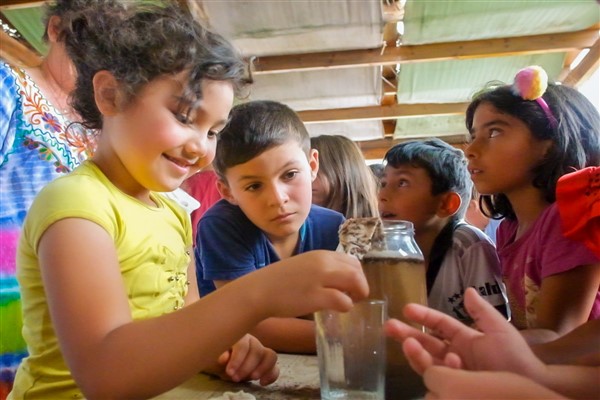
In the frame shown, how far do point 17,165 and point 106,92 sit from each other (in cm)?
40

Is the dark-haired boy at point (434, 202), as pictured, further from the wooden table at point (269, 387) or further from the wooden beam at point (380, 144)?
the wooden beam at point (380, 144)

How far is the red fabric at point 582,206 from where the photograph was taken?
881 mm

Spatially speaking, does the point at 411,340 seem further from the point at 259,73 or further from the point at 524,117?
the point at 259,73

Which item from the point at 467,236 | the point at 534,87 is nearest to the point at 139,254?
the point at 467,236

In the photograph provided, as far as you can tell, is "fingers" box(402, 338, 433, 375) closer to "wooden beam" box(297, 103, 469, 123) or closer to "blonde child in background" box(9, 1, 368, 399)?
"blonde child in background" box(9, 1, 368, 399)

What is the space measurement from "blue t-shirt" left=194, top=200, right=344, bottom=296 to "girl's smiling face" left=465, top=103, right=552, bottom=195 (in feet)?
1.23

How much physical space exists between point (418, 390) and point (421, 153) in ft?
3.21

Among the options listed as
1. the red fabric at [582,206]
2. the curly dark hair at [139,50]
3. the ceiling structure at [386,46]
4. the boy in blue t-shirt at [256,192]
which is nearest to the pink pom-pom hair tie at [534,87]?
the red fabric at [582,206]

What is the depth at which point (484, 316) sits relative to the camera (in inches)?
22.5

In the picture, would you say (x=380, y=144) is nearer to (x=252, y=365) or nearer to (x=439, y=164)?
(x=439, y=164)

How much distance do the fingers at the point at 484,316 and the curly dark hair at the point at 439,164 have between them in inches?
36.3

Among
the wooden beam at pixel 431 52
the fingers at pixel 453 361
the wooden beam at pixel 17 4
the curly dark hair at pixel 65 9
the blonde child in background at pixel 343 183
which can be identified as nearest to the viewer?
the fingers at pixel 453 361

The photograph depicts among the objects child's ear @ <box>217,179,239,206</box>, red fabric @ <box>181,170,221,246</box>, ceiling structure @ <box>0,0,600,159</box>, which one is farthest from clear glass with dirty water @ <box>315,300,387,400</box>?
red fabric @ <box>181,170,221,246</box>

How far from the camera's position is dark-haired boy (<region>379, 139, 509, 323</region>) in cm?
131
